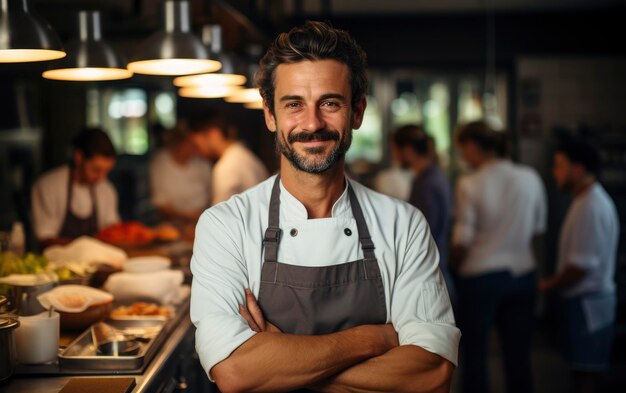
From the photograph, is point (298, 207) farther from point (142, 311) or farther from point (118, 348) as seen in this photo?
point (142, 311)

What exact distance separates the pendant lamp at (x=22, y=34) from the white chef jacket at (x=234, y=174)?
3.23 metres

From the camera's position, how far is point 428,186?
4645mm

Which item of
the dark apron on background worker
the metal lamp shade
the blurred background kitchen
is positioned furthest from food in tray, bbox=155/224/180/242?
the blurred background kitchen

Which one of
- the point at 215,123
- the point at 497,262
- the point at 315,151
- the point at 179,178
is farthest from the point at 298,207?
the point at 179,178

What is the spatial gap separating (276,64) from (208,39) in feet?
5.25

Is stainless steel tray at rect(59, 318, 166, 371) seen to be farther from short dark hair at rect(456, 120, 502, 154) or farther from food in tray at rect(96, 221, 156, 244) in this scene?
short dark hair at rect(456, 120, 502, 154)

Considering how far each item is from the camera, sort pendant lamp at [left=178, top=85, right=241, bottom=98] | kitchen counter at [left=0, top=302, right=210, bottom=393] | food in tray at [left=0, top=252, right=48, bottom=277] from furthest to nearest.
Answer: pendant lamp at [left=178, top=85, right=241, bottom=98] < food in tray at [left=0, top=252, right=48, bottom=277] < kitchen counter at [left=0, top=302, right=210, bottom=393]

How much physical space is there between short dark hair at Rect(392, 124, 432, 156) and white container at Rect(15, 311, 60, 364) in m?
2.95

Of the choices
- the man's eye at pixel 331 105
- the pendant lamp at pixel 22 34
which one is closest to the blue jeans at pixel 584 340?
the man's eye at pixel 331 105

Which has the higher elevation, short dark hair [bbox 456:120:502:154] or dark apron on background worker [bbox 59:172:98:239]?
short dark hair [bbox 456:120:502:154]

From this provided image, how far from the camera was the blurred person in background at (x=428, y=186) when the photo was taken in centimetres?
461

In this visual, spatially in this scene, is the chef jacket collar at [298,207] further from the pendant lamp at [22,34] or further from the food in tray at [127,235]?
the food in tray at [127,235]

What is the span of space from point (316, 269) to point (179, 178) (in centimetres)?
482

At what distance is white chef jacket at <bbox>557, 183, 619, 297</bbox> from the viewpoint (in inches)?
161
